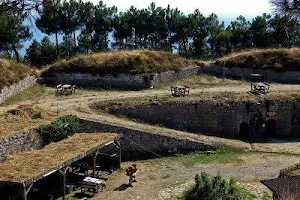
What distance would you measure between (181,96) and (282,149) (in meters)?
8.27

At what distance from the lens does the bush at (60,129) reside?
93.6 feet

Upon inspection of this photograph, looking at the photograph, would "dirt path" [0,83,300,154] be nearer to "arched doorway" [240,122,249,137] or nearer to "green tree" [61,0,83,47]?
Result: "arched doorway" [240,122,249,137]

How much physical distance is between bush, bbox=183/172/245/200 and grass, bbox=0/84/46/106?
17.0 m

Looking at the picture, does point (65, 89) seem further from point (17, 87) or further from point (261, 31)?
point (261, 31)

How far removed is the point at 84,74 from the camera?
132 ft

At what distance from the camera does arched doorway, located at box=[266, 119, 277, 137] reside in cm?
3599

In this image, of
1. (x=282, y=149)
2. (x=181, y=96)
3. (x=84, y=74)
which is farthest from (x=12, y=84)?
(x=282, y=149)

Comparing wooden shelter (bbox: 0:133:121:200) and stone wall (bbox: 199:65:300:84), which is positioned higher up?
stone wall (bbox: 199:65:300:84)

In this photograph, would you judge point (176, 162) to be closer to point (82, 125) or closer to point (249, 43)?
point (82, 125)

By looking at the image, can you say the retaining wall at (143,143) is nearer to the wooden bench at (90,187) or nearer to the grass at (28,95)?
the wooden bench at (90,187)

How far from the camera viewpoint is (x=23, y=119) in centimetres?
2962

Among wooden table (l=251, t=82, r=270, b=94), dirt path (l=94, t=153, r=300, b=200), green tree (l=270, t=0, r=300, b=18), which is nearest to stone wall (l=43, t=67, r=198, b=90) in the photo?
wooden table (l=251, t=82, r=270, b=94)

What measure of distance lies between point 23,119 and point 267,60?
22.6 m

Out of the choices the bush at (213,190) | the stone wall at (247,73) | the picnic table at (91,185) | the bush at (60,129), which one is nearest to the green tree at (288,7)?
the bush at (213,190)
